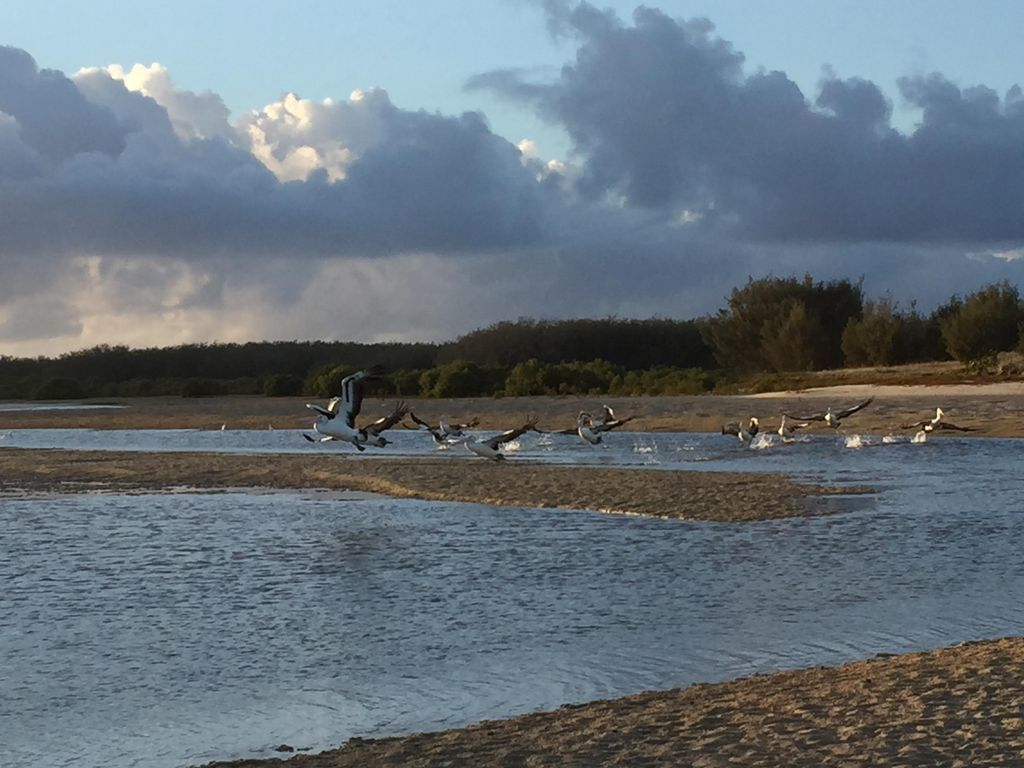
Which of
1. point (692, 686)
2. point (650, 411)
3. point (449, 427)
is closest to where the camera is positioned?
point (692, 686)

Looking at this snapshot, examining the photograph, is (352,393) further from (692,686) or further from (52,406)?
(52,406)

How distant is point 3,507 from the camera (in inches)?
782

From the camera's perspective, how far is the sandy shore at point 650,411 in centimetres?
3547

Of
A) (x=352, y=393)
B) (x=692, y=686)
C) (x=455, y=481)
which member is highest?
(x=352, y=393)

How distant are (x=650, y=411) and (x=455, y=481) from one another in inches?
740

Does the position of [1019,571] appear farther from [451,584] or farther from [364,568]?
[364,568]

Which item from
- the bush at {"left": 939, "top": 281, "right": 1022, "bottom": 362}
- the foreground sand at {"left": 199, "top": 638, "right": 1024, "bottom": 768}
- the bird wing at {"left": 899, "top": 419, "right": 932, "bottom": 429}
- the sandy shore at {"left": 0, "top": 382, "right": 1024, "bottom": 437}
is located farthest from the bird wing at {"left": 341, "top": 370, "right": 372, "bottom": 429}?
the bush at {"left": 939, "top": 281, "right": 1022, "bottom": 362}

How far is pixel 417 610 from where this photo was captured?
37.1 ft

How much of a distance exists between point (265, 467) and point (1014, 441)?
52.0 ft

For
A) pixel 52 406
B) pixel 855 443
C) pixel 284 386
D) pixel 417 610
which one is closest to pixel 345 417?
pixel 417 610

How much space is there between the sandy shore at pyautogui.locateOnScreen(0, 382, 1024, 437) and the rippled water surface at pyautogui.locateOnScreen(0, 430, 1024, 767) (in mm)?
16723

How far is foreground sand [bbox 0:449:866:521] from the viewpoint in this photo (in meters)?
18.7

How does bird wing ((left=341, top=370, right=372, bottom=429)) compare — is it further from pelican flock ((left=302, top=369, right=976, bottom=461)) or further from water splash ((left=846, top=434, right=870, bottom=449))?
water splash ((left=846, top=434, right=870, bottom=449))

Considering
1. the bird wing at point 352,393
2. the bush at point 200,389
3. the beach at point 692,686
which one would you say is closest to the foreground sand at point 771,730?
the beach at point 692,686
